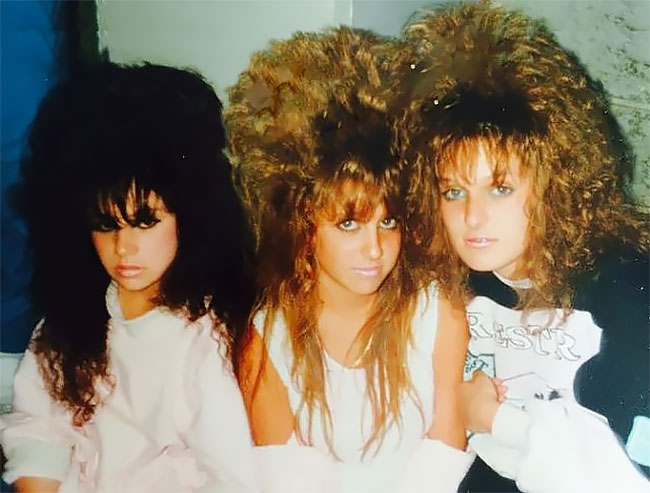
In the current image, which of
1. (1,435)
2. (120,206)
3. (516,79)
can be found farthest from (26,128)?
(516,79)

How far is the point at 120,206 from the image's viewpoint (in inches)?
45.5

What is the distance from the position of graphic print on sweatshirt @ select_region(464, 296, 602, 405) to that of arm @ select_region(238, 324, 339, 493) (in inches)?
9.8

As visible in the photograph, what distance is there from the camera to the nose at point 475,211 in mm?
1102

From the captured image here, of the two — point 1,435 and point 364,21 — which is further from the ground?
point 364,21

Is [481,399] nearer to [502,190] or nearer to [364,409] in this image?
[364,409]

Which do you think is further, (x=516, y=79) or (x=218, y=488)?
(x=218, y=488)

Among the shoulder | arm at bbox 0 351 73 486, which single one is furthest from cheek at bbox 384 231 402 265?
arm at bbox 0 351 73 486

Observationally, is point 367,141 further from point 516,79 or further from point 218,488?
point 218,488

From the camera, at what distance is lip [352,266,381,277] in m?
1.14

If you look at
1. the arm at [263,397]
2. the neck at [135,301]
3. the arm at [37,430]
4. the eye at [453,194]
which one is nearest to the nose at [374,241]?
the eye at [453,194]

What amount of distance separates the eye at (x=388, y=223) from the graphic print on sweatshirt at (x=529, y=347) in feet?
0.51

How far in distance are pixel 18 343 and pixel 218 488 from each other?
1.20 ft

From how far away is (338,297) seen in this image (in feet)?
3.80

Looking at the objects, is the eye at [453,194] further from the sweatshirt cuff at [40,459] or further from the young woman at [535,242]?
the sweatshirt cuff at [40,459]
